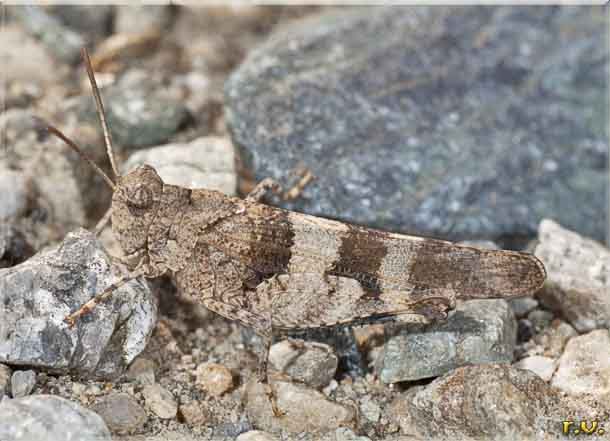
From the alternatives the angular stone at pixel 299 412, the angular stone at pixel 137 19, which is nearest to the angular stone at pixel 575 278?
the angular stone at pixel 299 412

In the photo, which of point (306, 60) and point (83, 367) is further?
point (306, 60)

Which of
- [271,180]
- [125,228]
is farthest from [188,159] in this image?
[125,228]

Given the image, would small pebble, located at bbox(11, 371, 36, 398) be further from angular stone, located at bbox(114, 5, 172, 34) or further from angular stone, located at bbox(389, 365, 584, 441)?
angular stone, located at bbox(114, 5, 172, 34)

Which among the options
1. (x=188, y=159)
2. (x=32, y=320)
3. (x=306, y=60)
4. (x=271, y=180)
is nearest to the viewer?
(x=32, y=320)

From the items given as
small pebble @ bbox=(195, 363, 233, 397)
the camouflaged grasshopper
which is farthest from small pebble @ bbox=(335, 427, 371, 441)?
small pebble @ bbox=(195, 363, 233, 397)

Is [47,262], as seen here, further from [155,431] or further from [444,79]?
[444,79]
